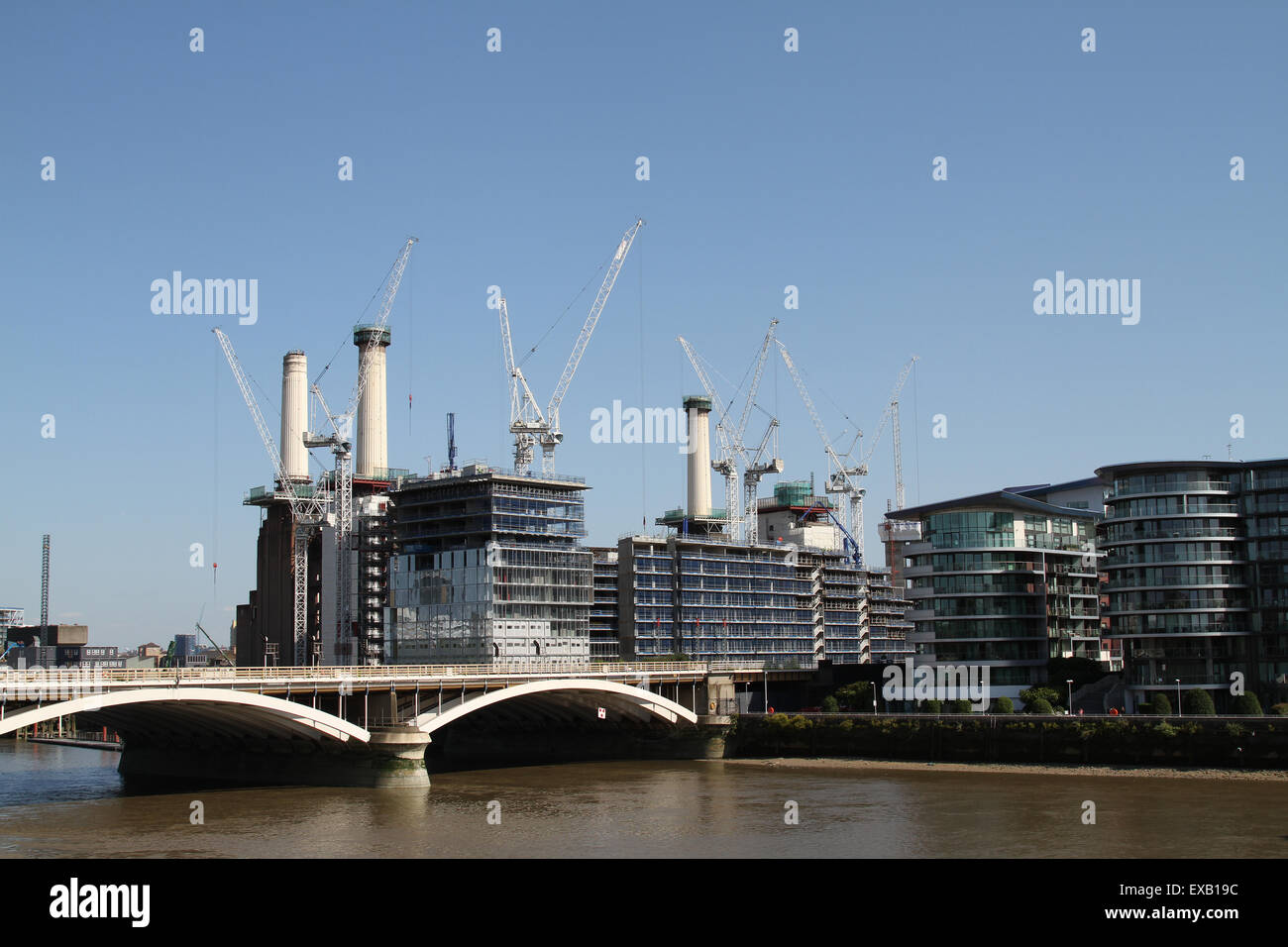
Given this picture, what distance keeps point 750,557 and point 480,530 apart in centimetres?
4371

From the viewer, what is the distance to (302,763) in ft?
247

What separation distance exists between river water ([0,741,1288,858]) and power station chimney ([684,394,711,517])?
98672 millimetres

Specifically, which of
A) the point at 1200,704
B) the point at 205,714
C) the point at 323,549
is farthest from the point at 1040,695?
the point at 323,549

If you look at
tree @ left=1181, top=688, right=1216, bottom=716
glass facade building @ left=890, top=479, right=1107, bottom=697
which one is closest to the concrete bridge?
glass facade building @ left=890, top=479, right=1107, bottom=697

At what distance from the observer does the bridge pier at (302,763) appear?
2867 inches

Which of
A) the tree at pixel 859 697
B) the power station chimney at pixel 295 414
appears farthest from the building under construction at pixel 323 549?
the tree at pixel 859 697

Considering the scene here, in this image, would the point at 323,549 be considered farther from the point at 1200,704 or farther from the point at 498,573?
the point at 1200,704

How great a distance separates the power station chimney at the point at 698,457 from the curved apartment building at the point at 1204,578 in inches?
3533

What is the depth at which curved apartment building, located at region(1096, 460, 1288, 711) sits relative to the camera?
300 feet

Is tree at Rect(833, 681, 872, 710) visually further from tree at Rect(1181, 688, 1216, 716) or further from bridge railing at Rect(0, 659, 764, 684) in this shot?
tree at Rect(1181, 688, 1216, 716)

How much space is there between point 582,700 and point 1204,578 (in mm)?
44419
